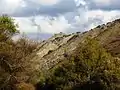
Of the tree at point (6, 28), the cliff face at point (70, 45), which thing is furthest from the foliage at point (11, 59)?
the cliff face at point (70, 45)

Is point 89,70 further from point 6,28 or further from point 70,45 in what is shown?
point 70,45

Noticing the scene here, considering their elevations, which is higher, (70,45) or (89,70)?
Result: (70,45)

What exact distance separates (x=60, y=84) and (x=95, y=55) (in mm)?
7613

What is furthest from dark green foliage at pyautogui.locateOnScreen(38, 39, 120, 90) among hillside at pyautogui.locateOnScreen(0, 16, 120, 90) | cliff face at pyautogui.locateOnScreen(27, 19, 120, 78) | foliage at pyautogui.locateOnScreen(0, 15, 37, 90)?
cliff face at pyautogui.locateOnScreen(27, 19, 120, 78)

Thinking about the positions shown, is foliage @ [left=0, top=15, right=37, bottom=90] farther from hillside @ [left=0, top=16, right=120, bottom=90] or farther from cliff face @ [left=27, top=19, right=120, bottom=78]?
cliff face @ [left=27, top=19, right=120, bottom=78]

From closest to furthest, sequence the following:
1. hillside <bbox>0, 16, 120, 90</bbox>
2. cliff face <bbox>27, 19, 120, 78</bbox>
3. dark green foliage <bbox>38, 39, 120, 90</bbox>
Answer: dark green foliage <bbox>38, 39, 120, 90</bbox> → hillside <bbox>0, 16, 120, 90</bbox> → cliff face <bbox>27, 19, 120, 78</bbox>

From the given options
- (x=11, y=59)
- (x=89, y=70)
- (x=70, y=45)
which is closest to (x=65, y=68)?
(x=89, y=70)

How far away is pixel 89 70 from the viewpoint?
237 feet

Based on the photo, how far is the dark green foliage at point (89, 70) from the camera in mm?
70812

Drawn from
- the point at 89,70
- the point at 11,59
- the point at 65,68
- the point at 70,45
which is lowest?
the point at 89,70

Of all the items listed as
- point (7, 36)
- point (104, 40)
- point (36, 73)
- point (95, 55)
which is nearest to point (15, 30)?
point (7, 36)

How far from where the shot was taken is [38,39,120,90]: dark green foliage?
232 feet

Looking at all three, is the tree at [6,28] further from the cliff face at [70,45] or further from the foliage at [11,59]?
the cliff face at [70,45]

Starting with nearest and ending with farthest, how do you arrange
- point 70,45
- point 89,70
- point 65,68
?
point 89,70
point 65,68
point 70,45
